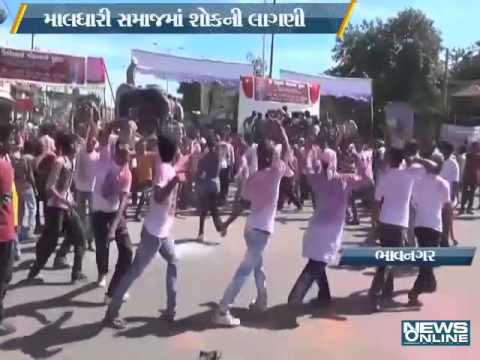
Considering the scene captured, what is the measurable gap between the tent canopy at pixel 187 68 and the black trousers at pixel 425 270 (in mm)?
4787

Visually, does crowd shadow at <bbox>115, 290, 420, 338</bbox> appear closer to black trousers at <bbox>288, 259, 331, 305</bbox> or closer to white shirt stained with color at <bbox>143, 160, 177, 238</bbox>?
black trousers at <bbox>288, 259, 331, 305</bbox>

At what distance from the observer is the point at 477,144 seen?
12.9m

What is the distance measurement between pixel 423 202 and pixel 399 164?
49cm

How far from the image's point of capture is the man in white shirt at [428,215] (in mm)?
6172

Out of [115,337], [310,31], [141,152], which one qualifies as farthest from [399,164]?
[141,152]

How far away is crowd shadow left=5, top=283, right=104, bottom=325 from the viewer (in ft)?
18.2

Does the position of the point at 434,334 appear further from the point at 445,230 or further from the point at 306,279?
the point at 445,230

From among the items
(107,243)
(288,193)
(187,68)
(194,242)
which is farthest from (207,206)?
(187,68)

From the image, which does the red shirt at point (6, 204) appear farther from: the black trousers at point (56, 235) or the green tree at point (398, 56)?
the green tree at point (398, 56)

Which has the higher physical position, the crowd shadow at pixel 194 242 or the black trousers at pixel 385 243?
the black trousers at pixel 385 243

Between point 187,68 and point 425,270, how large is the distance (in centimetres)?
705

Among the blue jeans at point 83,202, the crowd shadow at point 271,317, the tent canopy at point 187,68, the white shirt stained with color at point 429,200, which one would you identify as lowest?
the crowd shadow at point 271,317

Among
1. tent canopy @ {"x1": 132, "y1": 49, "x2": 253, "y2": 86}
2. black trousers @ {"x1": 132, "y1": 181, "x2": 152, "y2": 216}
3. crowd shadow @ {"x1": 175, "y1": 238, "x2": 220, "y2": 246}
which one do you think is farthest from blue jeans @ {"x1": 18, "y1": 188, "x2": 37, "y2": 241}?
tent canopy @ {"x1": 132, "y1": 49, "x2": 253, "y2": 86}

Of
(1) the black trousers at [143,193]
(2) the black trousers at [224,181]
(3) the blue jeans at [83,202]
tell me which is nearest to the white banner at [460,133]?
(2) the black trousers at [224,181]
